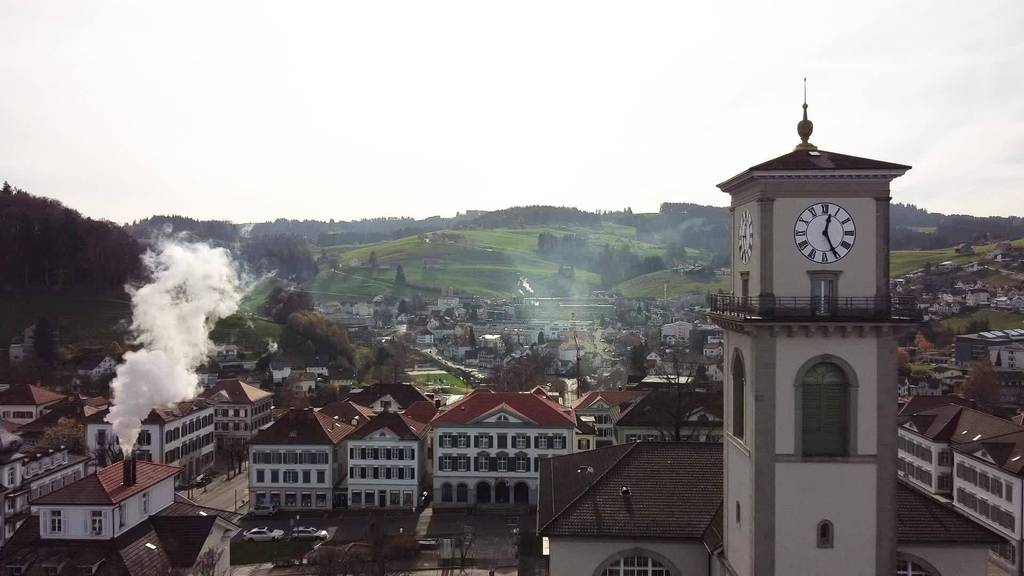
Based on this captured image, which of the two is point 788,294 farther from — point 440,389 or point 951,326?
point 951,326

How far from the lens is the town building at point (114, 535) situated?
103 feet

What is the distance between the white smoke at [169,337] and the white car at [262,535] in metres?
14.2

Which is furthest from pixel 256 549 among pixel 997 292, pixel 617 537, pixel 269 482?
pixel 997 292

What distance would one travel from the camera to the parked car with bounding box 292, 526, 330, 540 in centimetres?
4766

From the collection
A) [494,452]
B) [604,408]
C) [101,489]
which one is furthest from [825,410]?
[604,408]

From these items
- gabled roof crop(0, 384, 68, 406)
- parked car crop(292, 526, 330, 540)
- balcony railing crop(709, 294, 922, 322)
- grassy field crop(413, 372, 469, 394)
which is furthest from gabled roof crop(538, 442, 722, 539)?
grassy field crop(413, 372, 469, 394)

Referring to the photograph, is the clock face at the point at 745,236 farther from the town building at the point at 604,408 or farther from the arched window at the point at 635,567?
the town building at the point at 604,408

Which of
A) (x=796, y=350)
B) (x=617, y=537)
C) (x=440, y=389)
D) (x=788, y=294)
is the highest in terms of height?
(x=788, y=294)

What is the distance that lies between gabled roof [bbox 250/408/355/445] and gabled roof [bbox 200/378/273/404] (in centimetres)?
1927

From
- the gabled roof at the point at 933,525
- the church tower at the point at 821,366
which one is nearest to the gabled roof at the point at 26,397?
the church tower at the point at 821,366

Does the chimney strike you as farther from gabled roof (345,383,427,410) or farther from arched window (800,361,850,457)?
gabled roof (345,383,427,410)

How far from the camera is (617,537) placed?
2442 cm

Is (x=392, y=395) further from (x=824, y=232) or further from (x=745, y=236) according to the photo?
(x=824, y=232)

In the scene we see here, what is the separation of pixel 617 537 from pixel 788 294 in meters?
9.64
